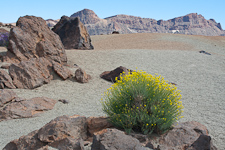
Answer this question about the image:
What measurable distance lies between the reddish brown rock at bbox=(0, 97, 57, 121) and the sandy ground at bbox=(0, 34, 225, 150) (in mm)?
250

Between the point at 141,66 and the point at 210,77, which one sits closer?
the point at 210,77

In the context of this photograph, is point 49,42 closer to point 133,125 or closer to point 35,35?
point 35,35

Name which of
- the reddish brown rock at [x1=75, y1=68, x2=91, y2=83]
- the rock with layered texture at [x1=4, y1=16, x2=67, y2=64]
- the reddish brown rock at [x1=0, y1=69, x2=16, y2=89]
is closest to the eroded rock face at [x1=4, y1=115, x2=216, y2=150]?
the reddish brown rock at [x1=0, y1=69, x2=16, y2=89]

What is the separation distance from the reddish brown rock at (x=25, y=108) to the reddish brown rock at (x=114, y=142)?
4081 mm

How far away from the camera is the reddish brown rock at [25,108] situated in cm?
747

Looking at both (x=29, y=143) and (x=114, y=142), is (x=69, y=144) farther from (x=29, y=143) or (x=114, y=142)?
(x=29, y=143)

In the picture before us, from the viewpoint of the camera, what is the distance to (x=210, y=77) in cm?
1372

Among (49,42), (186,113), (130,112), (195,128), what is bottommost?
(186,113)

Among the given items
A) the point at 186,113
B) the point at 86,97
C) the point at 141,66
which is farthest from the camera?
the point at 141,66

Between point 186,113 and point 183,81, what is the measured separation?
483cm

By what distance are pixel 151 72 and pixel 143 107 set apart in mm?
8999

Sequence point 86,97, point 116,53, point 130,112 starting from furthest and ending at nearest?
1. point 116,53
2. point 86,97
3. point 130,112

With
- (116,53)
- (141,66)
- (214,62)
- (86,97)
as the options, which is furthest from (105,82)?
(214,62)

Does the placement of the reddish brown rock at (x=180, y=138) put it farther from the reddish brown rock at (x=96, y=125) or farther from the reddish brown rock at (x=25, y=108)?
the reddish brown rock at (x=25, y=108)
